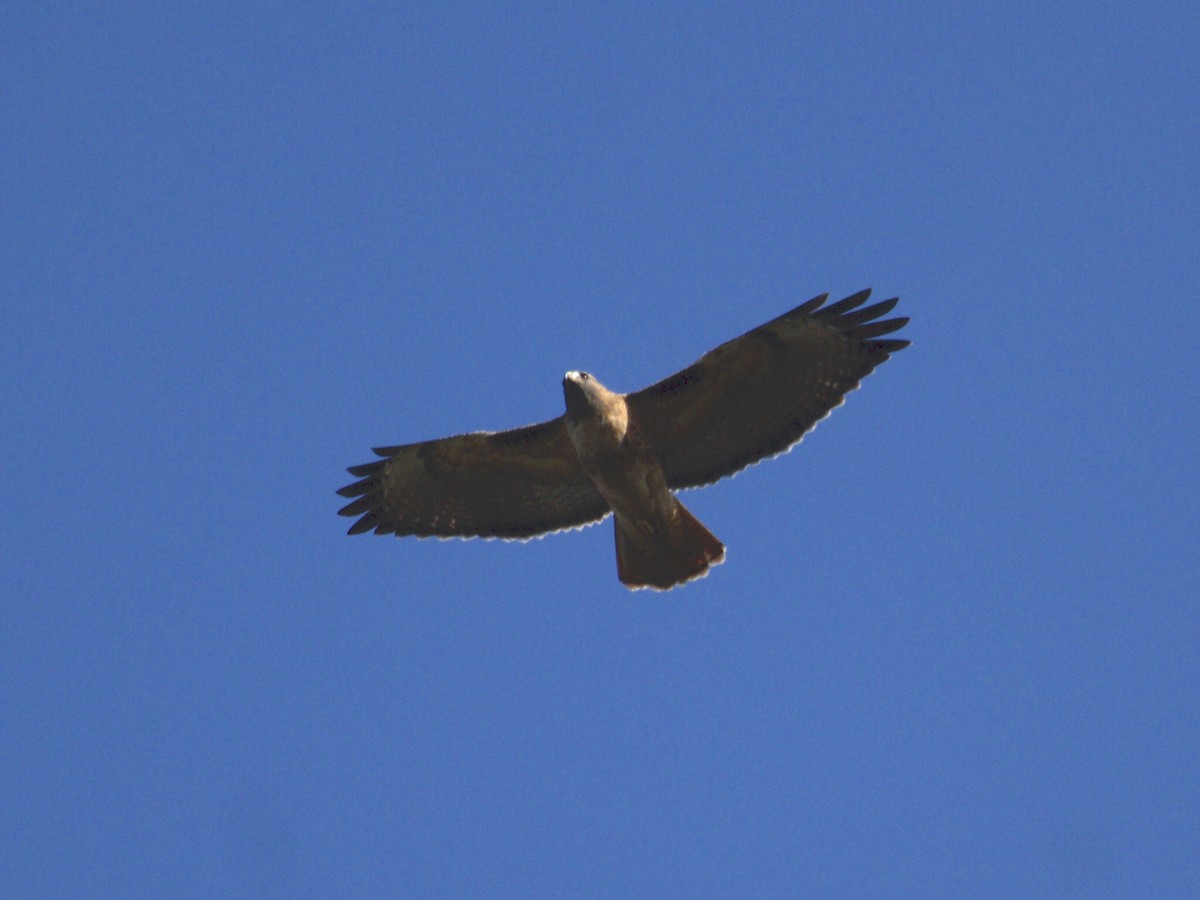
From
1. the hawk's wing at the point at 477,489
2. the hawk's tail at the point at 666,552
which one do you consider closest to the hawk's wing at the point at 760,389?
the hawk's tail at the point at 666,552

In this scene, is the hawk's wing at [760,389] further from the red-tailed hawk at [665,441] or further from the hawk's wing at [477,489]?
the hawk's wing at [477,489]

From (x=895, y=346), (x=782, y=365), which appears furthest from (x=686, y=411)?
(x=895, y=346)

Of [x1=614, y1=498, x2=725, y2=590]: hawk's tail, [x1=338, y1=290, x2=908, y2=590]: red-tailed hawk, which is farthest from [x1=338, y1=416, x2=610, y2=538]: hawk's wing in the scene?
[x1=614, y1=498, x2=725, y2=590]: hawk's tail

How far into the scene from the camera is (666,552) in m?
13.6

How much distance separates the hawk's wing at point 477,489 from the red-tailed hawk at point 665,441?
12 millimetres

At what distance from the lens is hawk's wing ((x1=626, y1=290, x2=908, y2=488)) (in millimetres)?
13422

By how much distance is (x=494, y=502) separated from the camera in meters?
14.4

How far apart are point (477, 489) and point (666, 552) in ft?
5.66

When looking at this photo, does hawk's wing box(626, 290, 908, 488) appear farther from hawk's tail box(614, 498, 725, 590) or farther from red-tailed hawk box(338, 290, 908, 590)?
hawk's tail box(614, 498, 725, 590)

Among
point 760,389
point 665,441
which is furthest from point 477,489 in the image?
point 760,389

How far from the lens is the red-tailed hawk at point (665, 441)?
1331 centimetres

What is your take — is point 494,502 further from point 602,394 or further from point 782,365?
point 782,365

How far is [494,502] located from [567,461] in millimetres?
787

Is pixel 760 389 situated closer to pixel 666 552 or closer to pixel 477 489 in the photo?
pixel 666 552
